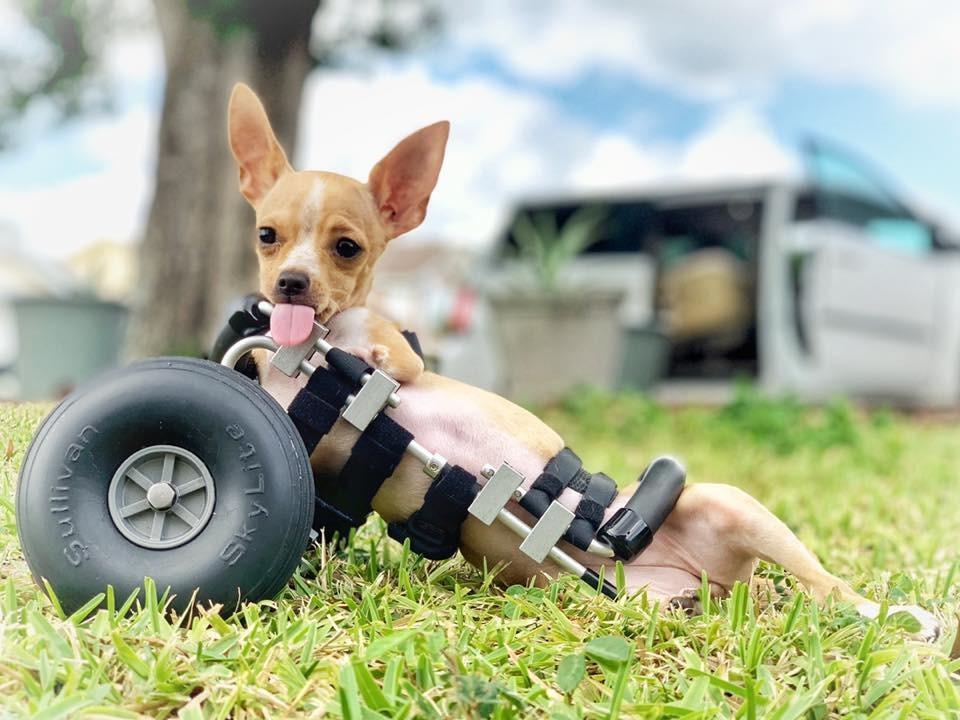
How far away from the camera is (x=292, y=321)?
159cm

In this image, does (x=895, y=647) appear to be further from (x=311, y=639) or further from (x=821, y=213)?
(x=821, y=213)

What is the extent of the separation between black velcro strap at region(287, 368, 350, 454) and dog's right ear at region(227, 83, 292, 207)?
1.32ft

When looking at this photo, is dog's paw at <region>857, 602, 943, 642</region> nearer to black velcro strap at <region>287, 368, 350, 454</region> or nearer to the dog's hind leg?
the dog's hind leg

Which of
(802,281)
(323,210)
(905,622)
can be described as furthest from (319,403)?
(802,281)

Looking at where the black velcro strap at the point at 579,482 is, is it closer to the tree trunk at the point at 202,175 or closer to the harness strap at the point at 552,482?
the harness strap at the point at 552,482

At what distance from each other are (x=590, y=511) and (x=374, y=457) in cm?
41

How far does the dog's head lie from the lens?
162 centimetres

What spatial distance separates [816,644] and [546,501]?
50cm

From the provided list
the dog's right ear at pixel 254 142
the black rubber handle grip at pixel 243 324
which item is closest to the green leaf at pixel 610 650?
the black rubber handle grip at pixel 243 324

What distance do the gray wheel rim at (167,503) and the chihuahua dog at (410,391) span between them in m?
0.22

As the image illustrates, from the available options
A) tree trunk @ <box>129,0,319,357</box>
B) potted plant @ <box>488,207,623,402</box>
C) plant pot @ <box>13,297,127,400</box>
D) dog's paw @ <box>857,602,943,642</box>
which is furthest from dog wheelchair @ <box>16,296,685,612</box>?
plant pot @ <box>13,297,127,400</box>

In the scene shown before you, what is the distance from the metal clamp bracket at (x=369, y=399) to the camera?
1596mm

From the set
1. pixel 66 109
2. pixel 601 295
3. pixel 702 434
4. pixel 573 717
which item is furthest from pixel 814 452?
pixel 66 109

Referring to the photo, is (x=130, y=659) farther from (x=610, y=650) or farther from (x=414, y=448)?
(x=610, y=650)
